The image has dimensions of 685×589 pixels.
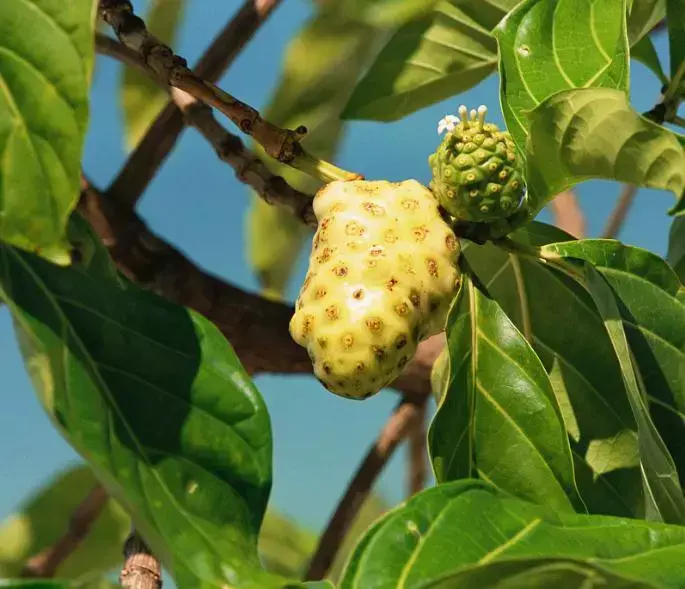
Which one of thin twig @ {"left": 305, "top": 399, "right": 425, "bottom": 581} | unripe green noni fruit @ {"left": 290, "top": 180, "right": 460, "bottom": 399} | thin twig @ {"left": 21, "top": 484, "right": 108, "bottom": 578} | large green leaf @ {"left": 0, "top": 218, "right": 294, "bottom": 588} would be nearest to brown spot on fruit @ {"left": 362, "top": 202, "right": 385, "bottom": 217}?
unripe green noni fruit @ {"left": 290, "top": 180, "right": 460, "bottom": 399}

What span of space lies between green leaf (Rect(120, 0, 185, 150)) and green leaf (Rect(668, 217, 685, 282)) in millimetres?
591

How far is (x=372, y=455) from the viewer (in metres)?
0.98

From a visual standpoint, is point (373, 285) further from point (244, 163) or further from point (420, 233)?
point (244, 163)

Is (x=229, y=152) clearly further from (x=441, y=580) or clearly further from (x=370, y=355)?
(x=441, y=580)

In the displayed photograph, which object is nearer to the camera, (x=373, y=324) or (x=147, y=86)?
(x=373, y=324)

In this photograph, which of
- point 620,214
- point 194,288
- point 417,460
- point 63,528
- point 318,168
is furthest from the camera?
point 620,214

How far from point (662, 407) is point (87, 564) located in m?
0.77

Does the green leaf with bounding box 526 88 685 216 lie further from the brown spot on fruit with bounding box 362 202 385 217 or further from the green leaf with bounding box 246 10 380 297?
the green leaf with bounding box 246 10 380 297

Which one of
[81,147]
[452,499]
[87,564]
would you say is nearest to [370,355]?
[452,499]

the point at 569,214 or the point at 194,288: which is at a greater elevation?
the point at 569,214

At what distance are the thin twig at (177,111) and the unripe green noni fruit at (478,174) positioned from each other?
37 cm

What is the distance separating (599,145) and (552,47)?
0.32 ft

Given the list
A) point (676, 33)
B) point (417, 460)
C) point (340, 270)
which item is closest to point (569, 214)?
point (417, 460)

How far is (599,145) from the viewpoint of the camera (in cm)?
49
